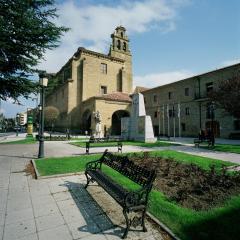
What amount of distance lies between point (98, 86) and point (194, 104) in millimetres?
18573

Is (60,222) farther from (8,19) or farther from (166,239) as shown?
(8,19)

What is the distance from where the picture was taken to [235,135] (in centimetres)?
2767

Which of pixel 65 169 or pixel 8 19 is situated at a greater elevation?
pixel 8 19

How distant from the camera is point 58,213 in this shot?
15.3 ft

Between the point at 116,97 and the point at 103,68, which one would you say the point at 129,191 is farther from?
the point at 103,68

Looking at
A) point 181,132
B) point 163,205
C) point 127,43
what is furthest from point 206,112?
point 163,205

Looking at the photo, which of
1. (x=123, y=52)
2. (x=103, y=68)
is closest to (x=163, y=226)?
(x=103, y=68)

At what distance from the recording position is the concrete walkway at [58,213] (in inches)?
149

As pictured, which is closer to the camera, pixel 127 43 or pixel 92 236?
pixel 92 236

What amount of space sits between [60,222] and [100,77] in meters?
40.1

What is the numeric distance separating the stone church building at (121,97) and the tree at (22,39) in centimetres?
1913

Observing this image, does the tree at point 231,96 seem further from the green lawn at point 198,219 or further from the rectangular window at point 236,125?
the green lawn at point 198,219

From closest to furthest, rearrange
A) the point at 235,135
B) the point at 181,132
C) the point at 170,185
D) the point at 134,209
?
the point at 134,209 < the point at 170,185 < the point at 235,135 < the point at 181,132

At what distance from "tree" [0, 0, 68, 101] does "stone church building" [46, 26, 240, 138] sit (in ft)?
62.7
